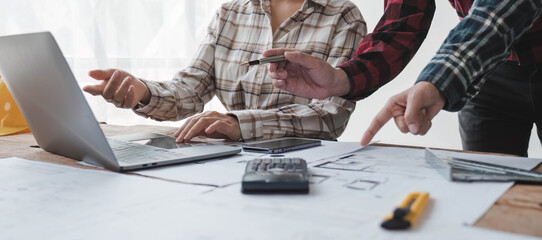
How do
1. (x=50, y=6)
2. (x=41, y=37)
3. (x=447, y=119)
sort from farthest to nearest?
(x=50, y=6)
(x=447, y=119)
(x=41, y=37)

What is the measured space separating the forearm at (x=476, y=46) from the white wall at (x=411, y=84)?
1.30m

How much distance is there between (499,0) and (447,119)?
139 centimetres

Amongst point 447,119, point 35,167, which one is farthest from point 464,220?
point 447,119

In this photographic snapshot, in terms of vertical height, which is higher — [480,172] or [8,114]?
[480,172]

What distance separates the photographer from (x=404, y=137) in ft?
6.97

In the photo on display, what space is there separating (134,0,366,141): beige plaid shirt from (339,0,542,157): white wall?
82cm

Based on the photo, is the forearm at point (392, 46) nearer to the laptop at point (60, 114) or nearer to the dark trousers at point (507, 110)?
the dark trousers at point (507, 110)

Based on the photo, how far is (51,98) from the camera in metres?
0.65

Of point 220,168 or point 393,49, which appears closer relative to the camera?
point 220,168

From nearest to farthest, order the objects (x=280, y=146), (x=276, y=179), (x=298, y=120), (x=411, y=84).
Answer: (x=276, y=179) → (x=280, y=146) → (x=298, y=120) → (x=411, y=84)

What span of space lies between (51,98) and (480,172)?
1.90 feet

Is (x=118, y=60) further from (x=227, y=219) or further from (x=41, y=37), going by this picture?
(x=227, y=219)

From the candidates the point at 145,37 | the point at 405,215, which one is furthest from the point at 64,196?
the point at 145,37

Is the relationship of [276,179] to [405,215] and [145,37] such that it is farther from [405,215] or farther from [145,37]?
[145,37]
